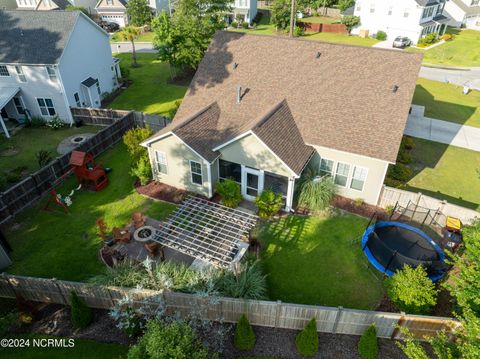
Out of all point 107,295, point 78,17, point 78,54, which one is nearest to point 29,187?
point 107,295

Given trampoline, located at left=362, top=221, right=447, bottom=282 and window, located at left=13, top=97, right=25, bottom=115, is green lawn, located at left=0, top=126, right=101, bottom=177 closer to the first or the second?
Answer: window, located at left=13, top=97, right=25, bottom=115

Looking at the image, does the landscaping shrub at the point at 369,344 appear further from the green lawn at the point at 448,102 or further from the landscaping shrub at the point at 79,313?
the green lawn at the point at 448,102

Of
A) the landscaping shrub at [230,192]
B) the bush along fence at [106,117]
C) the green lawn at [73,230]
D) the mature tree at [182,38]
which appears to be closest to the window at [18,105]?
the bush along fence at [106,117]

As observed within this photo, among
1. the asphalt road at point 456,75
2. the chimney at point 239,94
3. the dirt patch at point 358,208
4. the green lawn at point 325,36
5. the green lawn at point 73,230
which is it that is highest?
the chimney at point 239,94

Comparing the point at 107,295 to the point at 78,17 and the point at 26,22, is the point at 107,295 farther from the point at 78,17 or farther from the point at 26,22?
the point at 26,22

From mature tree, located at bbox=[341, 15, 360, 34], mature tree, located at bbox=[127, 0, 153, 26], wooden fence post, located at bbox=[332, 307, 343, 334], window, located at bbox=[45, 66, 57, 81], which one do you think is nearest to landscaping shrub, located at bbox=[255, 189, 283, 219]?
wooden fence post, located at bbox=[332, 307, 343, 334]

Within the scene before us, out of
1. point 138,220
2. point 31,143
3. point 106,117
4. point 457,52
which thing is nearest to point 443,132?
point 138,220
